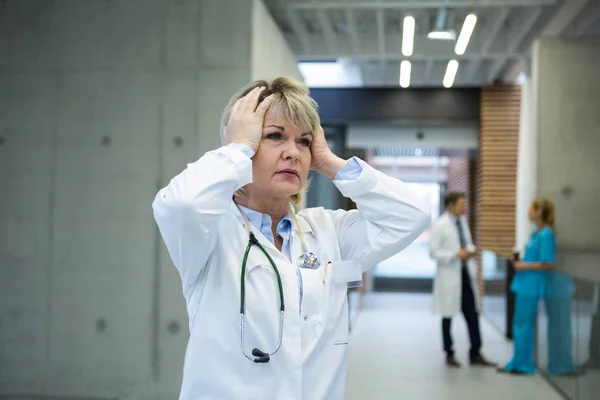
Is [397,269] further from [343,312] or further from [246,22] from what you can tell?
[343,312]

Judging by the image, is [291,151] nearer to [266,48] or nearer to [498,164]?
A: [266,48]

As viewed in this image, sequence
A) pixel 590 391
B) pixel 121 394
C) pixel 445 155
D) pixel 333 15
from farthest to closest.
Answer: pixel 445 155, pixel 333 15, pixel 121 394, pixel 590 391

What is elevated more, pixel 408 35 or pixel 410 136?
pixel 408 35

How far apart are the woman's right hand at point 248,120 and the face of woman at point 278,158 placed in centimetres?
3

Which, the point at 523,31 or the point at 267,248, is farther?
the point at 523,31

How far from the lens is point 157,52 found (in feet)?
17.8

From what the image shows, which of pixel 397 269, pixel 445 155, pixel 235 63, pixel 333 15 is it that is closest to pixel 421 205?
pixel 235 63

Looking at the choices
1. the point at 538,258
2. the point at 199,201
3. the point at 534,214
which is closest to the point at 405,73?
the point at 534,214

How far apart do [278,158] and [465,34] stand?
617 centimetres

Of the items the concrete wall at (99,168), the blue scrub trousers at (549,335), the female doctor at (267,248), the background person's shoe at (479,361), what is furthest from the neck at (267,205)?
the background person's shoe at (479,361)

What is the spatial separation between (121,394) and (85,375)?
0.34m

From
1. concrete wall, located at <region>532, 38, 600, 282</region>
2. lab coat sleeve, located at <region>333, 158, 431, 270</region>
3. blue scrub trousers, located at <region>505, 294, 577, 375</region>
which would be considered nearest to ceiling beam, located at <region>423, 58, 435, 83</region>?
concrete wall, located at <region>532, 38, 600, 282</region>

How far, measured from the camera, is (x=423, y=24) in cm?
732

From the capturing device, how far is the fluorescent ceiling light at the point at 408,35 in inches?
265
